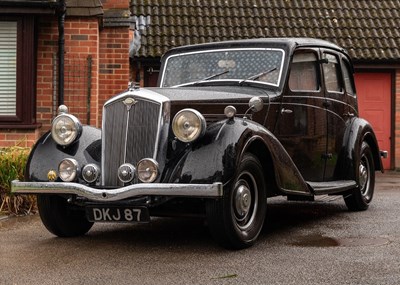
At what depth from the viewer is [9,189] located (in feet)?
26.1

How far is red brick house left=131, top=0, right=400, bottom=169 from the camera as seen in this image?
1559 cm

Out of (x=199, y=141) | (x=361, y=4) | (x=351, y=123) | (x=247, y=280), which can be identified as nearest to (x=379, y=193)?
(x=351, y=123)

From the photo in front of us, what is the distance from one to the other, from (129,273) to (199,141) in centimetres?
125

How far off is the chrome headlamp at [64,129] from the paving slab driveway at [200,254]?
86cm

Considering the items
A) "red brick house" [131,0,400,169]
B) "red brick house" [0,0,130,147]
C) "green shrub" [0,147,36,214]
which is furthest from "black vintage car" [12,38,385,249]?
"red brick house" [131,0,400,169]

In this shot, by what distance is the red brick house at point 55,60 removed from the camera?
10.6 metres

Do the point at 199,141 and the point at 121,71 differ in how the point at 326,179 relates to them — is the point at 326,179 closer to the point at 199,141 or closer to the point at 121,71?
the point at 199,141

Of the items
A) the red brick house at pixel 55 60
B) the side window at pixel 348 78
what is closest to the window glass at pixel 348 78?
the side window at pixel 348 78

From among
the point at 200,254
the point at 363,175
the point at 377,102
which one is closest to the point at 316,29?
the point at 377,102

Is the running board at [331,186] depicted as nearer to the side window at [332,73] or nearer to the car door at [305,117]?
the car door at [305,117]

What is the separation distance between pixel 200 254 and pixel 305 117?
2.26m

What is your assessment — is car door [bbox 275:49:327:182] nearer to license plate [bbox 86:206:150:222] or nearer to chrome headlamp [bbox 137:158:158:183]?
chrome headlamp [bbox 137:158:158:183]

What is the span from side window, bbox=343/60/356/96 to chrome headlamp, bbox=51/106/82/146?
11.8 feet

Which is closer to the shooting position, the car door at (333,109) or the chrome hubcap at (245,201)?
the chrome hubcap at (245,201)
